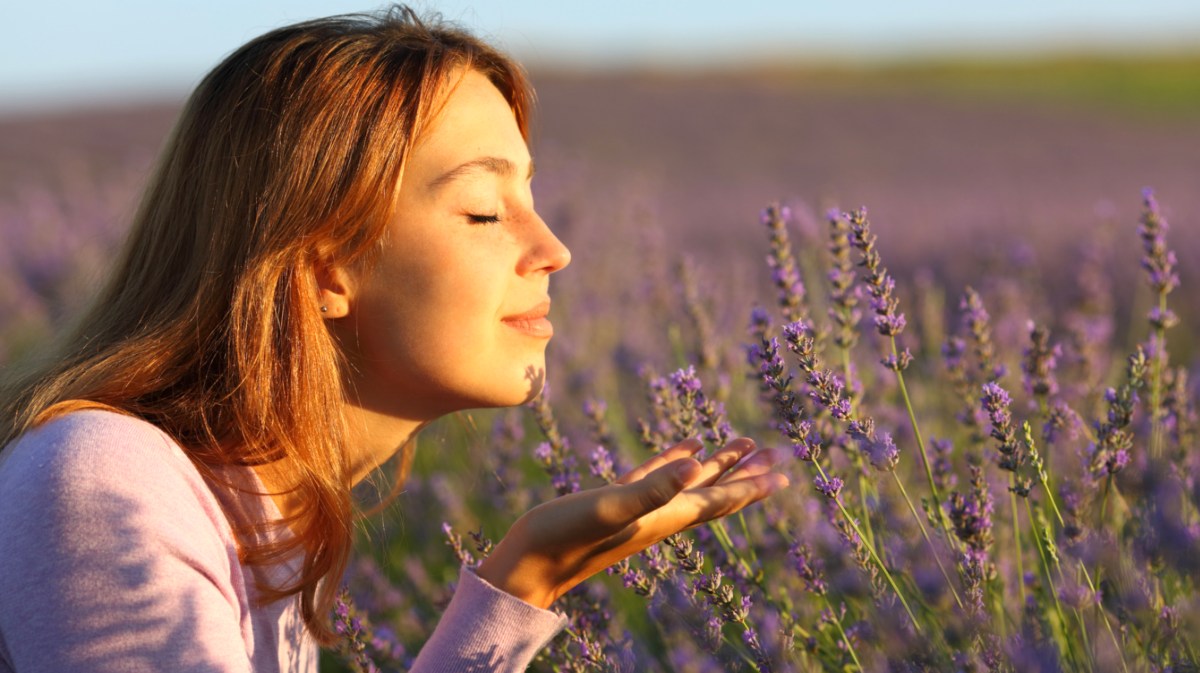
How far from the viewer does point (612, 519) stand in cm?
139

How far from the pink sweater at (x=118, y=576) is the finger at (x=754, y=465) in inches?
11.4

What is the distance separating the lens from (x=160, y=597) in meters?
1.35

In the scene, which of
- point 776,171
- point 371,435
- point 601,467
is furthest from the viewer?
point 776,171

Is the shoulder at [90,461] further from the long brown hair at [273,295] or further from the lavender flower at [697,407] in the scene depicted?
the lavender flower at [697,407]

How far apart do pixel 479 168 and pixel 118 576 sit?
2.47 ft

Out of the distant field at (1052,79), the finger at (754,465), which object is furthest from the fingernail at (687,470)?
the distant field at (1052,79)

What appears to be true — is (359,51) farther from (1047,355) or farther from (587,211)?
(587,211)

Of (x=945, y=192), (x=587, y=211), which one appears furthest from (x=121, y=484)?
(x=945, y=192)

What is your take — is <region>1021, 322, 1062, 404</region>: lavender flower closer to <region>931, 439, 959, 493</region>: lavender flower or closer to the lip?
<region>931, 439, 959, 493</region>: lavender flower

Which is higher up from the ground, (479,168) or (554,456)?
(479,168)

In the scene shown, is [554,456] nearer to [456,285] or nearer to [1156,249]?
[456,285]

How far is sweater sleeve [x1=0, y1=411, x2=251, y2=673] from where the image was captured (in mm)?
1339

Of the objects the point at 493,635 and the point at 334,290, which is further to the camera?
the point at 334,290

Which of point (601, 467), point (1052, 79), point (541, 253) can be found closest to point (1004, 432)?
point (601, 467)
